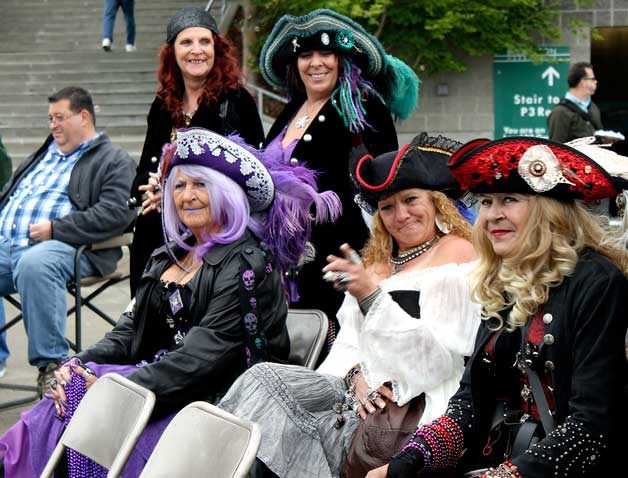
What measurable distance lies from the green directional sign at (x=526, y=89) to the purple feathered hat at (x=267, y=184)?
10763 millimetres

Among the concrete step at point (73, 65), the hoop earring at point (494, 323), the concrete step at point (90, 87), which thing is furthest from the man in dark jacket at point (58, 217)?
the concrete step at point (90, 87)

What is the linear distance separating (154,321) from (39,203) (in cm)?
216

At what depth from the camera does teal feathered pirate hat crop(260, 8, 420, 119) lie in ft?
15.3

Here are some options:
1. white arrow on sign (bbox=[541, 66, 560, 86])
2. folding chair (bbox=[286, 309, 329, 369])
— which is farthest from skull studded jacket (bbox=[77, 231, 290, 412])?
white arrow on sign (bbox=[541, 66, 560, 86])

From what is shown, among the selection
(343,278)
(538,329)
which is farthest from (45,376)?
(538,329)

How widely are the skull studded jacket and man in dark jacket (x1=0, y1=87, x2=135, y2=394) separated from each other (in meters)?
1.60

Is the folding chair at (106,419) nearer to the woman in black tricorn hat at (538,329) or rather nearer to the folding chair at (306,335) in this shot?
the woman in black tricorn hat at (538,329)

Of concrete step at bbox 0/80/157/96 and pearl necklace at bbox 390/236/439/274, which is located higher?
concrete step at bbox 0/80/157/96

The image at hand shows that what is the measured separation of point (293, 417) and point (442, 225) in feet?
2.73

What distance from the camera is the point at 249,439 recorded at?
2.72 metres

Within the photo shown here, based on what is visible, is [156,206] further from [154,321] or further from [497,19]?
[497,19]

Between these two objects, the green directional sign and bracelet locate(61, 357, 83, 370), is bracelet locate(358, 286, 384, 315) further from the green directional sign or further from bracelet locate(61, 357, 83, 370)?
the green directional sign

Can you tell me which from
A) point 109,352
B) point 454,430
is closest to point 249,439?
point 454,430

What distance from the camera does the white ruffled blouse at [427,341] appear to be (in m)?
3.35
